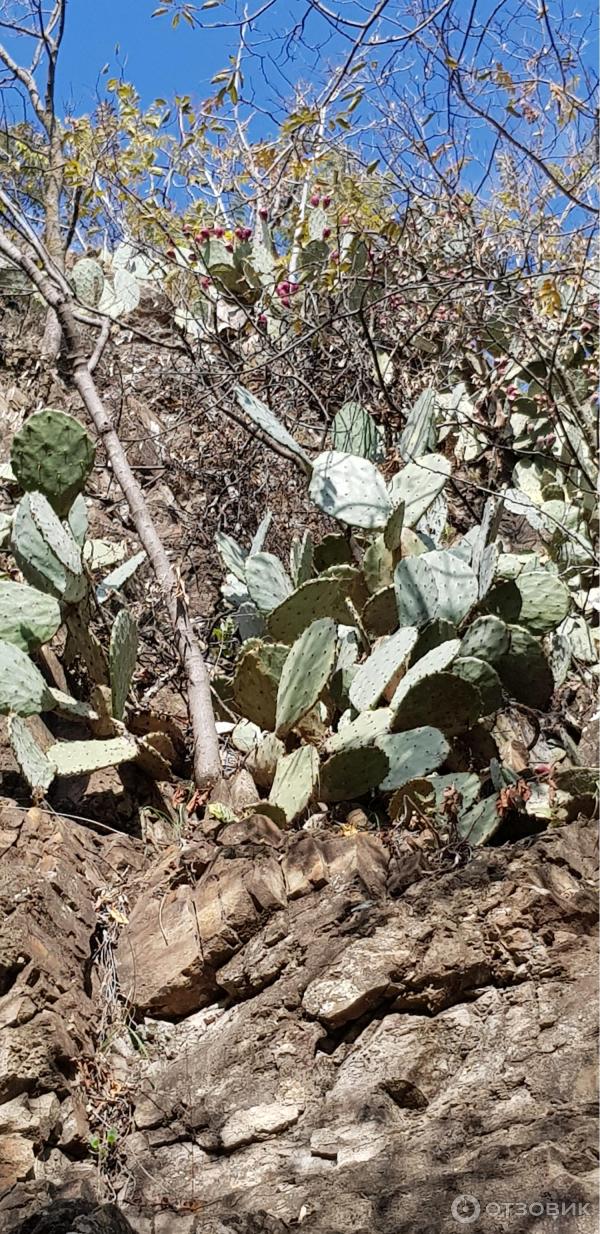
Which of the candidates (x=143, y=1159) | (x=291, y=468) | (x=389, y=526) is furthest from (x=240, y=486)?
(x=143, y=1159)

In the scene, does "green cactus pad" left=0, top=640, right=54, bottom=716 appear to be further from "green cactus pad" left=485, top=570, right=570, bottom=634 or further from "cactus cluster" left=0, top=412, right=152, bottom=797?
"green cactus pad" left=485, top=570, right=570, bottom=634

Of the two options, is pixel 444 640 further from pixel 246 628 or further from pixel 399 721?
pixel 246 628

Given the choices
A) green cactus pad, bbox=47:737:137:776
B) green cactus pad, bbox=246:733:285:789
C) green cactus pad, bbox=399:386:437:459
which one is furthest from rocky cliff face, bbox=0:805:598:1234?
green cactus pad, bbox=399:386:437:459

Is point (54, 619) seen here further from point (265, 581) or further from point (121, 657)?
point (265, 581)

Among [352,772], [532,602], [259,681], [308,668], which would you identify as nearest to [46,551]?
[259,681]

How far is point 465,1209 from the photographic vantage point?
2.01 metres

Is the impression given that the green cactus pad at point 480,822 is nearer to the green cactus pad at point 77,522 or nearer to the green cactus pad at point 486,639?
the green cactus pad at point 486,639

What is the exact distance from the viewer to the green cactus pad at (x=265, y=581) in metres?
3.93

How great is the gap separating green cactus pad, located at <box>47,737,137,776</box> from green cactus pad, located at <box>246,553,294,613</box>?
0.68 meters

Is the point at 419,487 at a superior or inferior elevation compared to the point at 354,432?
inferior

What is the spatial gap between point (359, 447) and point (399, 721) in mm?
1244

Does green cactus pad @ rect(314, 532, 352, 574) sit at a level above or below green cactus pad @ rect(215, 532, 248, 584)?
below

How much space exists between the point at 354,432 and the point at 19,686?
1595 millimetres

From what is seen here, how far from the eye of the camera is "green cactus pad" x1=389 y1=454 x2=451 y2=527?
4.04 metres
